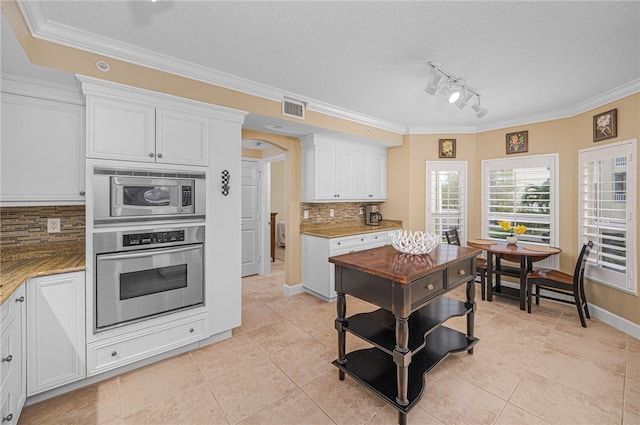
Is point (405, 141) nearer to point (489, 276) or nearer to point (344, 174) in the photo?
point (344, 174)

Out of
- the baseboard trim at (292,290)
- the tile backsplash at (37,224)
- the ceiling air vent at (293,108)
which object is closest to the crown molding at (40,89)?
the tile backsplash at (37,224)

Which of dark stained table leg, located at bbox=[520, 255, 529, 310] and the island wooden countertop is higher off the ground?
the island wooden countertop

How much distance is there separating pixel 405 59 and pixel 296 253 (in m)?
2.91

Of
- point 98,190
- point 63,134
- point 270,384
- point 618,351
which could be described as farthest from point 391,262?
point 63,134

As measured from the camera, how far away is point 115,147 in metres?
2.28

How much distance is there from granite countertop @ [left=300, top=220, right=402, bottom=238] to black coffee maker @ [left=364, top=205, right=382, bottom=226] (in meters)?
0.08

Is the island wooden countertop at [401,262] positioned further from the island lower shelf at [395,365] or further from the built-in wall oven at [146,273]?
the built-in wall oven at [146,273]

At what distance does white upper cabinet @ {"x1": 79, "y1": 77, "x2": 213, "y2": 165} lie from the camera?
7.23ft

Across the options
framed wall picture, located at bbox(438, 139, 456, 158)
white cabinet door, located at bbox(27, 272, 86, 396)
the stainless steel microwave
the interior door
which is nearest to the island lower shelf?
the stainless steel microwave

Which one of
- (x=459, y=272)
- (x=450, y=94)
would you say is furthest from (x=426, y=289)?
(x=450, y=94)

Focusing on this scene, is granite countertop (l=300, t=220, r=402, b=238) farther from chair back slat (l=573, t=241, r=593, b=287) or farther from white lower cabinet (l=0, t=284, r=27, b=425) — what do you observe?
white lower cabinet (l=0, t=284, r=27, b=425)

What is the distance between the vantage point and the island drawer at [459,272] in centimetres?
221

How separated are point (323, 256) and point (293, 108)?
1990mm

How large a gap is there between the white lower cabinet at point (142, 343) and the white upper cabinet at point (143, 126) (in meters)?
1.46
